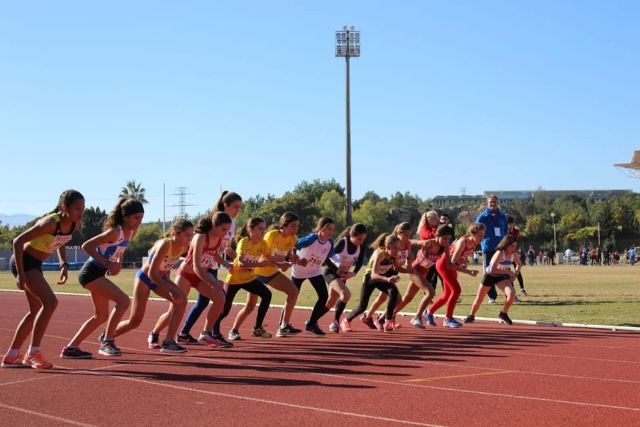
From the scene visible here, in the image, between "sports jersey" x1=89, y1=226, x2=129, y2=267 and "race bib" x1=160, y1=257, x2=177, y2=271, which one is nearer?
"sports jersey" x1=89, y1=226, x2=129, y2=267

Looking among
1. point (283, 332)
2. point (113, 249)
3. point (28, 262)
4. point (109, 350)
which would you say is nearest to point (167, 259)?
point (113, 249)

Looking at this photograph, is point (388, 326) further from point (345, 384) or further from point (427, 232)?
point (345, 384)

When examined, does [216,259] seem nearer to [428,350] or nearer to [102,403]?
[428,350]

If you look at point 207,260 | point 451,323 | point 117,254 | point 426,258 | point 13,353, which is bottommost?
point 451,323

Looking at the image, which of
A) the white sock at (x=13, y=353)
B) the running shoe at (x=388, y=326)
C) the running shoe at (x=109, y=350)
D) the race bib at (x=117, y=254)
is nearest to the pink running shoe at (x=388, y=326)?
the running shoe at (x=388, y=326)

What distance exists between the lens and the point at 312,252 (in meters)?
12.0

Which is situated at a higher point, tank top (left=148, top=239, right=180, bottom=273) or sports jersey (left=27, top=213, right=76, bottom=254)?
sports jersey (left=27, top=213, right=76, bottom=254)

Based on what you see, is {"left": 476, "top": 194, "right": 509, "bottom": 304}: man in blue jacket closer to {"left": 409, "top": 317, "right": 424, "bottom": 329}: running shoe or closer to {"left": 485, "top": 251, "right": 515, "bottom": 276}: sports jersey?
{"left": 485, "top": 251, "right": 515, "bottom": 276}: sports jersey

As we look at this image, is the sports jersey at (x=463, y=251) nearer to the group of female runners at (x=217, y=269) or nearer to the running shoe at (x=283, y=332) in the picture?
the group of female runners at (x=217, y=269)

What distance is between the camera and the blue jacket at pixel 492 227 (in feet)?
55.4

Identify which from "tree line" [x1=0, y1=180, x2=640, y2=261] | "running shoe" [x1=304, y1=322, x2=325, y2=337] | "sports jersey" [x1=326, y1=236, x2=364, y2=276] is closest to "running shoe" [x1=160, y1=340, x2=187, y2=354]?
"running shoe" [x1=304, y1=322, x2=325, y2=337]

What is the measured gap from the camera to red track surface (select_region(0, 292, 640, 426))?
612 centimetres

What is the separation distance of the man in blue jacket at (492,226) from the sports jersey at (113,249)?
9411 millimetres

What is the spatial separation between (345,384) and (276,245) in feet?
14.1
